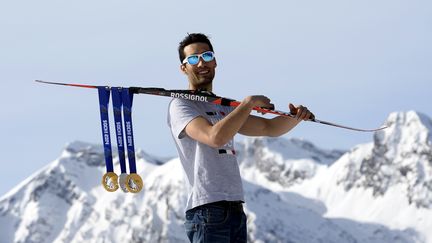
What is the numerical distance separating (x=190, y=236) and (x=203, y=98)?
143 cm

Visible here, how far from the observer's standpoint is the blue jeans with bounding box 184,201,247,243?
10.1 metres

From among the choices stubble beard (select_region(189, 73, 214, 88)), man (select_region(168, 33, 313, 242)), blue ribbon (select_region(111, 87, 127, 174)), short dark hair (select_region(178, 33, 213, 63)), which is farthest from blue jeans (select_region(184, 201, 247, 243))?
short dark hair (select_region(178, 33, 213, 63))

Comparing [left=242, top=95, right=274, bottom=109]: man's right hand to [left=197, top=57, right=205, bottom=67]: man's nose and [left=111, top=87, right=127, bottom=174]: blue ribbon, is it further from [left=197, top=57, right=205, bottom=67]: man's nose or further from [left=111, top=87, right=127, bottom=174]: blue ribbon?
[left=111, top=87, right=127, bottom=174]: blue ribbon

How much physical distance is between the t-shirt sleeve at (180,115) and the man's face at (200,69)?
34 cm

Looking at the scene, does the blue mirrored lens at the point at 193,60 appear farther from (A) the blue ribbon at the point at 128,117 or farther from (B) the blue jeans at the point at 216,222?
(B) the blue jeans at the point at 216,222

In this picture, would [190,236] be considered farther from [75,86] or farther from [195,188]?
[75,86]

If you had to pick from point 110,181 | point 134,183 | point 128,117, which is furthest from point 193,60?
point 110,181

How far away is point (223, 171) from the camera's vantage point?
1012 centimetres

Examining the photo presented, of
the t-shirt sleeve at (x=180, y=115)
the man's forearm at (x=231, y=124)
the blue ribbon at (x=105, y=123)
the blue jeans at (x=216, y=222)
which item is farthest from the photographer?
the blue ribbon at (x=105, y=123)

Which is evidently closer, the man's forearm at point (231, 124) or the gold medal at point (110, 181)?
the man's forearm at point (231, 124)

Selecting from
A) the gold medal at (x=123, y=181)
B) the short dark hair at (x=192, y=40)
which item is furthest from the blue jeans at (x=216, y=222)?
the short dark hair at (x=192, y=40)

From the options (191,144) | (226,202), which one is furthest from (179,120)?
(226,202)

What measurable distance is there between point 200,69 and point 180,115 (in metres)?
0.60

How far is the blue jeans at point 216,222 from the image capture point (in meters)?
10.1
